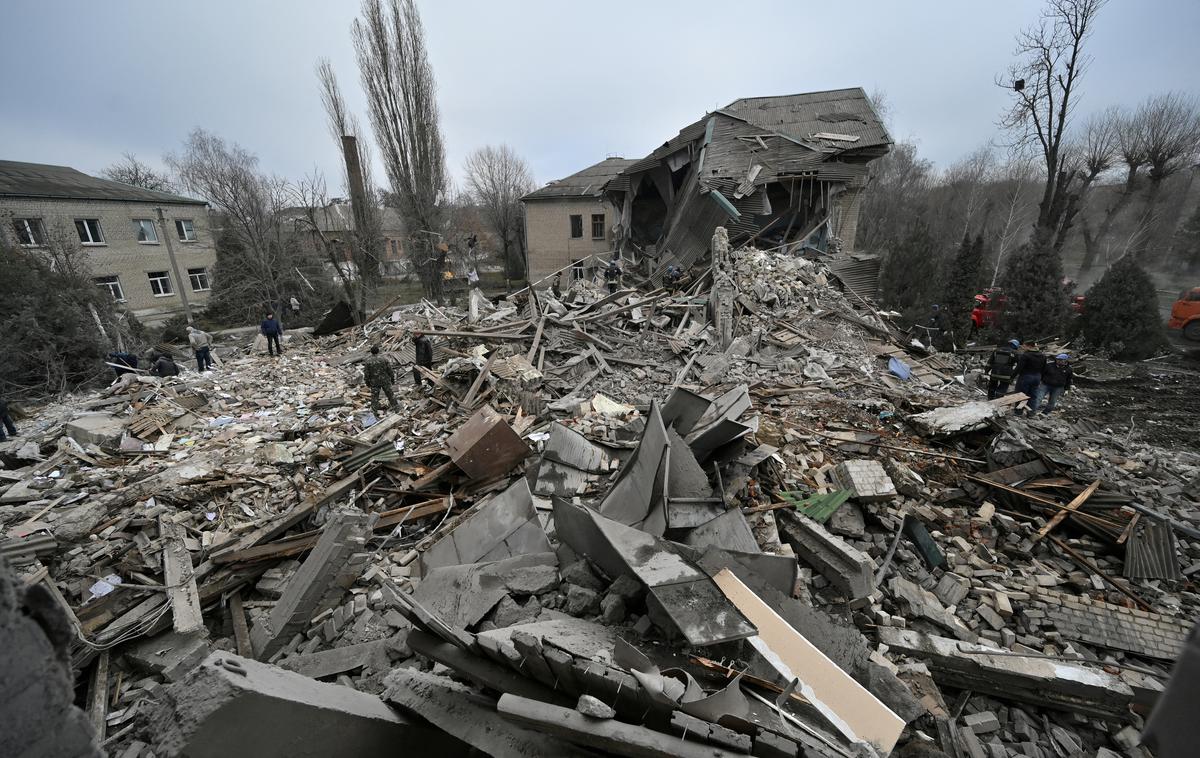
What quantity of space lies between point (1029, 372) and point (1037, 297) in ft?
23.8

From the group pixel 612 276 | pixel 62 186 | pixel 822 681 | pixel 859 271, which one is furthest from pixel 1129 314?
pixel 62 186

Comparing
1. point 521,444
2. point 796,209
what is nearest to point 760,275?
point 796,209

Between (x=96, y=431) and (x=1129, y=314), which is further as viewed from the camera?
(x=1129, y=314)

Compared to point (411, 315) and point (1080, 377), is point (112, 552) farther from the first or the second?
point (1080, 377)

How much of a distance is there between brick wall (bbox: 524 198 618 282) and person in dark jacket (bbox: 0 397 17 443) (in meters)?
22.4

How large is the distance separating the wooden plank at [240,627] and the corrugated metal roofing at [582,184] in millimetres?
24812

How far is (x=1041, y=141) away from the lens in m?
17.9

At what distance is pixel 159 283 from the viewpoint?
73.9ft

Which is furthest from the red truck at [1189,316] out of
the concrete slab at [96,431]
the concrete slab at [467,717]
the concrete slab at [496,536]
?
the concrete slab at [96,431]

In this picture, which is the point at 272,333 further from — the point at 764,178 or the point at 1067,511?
the point at 1067,511

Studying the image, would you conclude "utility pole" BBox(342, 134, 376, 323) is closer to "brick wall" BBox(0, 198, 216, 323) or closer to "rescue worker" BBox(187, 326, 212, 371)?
"rescue worker" BBox(187, 326, 212, 371)

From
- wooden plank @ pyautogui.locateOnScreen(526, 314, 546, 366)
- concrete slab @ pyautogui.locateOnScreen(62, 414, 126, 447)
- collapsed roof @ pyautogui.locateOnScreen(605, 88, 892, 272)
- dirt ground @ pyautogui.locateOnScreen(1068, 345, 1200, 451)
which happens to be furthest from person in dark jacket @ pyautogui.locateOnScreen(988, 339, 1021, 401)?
concrete slab @ pyautogui.locateOnScreen(62, 414, 126, 447)

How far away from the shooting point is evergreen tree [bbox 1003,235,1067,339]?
13.1 meters

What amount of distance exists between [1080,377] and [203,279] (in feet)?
115
